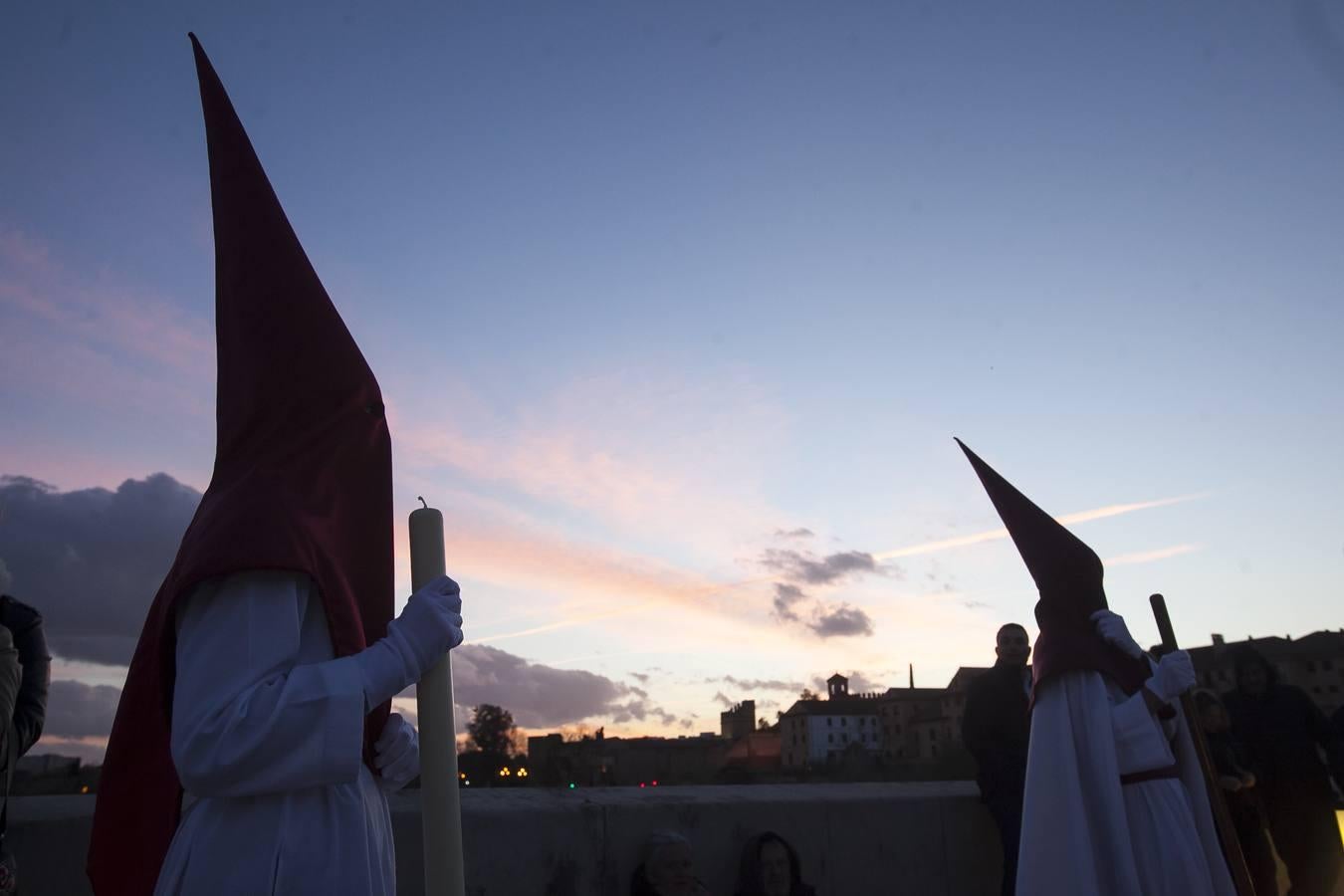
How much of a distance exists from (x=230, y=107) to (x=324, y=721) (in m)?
1.38

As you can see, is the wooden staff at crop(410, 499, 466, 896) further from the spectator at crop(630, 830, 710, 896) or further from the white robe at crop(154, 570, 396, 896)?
the spectator at crop(630, 830, 710, 896)

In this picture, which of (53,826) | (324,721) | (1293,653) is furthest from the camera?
Result: (1293,653)

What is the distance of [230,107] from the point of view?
2.23 meters

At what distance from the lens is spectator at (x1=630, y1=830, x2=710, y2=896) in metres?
4.30

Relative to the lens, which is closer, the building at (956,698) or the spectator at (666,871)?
the spectator at (666,871)

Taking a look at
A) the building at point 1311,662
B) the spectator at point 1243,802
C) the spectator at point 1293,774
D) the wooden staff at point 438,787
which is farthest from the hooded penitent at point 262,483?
the building at point 1311,662

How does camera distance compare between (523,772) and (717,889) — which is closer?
(717,889)

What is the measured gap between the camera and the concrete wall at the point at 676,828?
3545 millimetres

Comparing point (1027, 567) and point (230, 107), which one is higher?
point (230, 107)

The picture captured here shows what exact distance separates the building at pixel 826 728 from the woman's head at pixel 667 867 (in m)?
83.9

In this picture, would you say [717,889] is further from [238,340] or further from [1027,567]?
[238,340]

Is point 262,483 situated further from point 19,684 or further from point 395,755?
point 19,684

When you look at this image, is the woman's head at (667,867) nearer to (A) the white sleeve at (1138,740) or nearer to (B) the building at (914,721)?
(A) the white sleeve at (1138,740)

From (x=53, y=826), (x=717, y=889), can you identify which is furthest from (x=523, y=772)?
(x=53, y=826)
